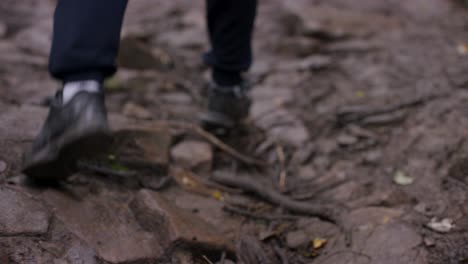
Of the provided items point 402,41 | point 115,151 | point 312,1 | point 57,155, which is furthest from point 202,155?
point 312,1

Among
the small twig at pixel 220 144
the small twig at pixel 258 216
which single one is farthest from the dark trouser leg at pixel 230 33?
the small twig at pixel 258 216

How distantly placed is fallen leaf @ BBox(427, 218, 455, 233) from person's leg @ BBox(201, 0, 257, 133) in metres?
1.04

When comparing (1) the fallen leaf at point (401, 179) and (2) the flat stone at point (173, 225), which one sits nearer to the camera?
(2) the flat stone at point (173, 225)

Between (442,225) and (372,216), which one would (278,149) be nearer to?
(372,216)

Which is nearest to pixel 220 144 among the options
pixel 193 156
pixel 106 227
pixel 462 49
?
pixel 193 156

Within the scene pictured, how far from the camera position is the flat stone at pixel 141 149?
2.13 m

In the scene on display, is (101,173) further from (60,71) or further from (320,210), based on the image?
(320,210)

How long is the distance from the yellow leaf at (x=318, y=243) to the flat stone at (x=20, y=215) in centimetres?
89

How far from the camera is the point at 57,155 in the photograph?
58.8 inches

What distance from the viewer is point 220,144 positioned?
2496 mm

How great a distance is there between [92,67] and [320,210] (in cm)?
102

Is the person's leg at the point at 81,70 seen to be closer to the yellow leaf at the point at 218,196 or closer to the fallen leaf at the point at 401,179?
the yellow leaf at the point at 218,196

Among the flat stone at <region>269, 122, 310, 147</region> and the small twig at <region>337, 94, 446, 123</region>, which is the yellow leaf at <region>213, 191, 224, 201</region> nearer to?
the flat stone at <region>269, 122, 310, 147</region>

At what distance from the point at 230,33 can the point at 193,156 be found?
59cm
